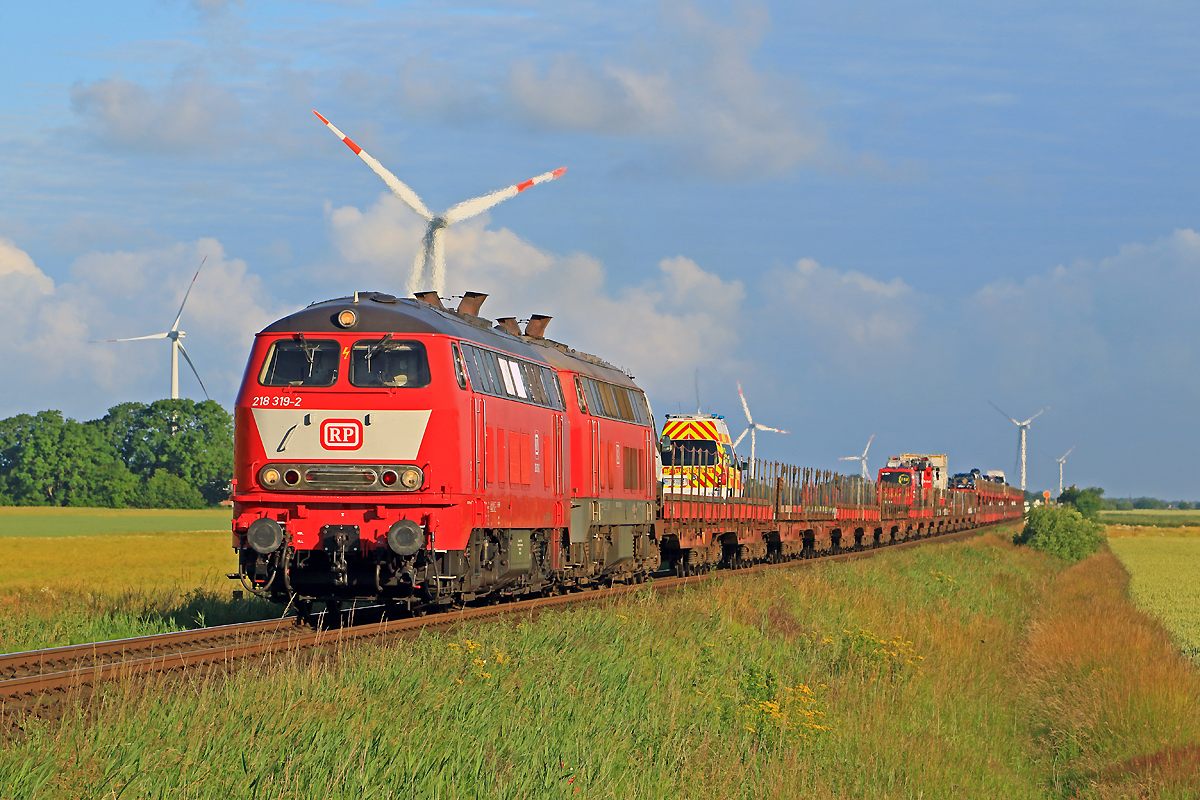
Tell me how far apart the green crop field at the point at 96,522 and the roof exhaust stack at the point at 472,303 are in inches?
2306

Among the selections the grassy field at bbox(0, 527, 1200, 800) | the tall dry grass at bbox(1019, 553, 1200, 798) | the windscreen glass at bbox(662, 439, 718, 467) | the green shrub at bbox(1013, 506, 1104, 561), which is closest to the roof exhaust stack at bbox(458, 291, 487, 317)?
the grassy field at bbox(0, 527, 1200, 800)

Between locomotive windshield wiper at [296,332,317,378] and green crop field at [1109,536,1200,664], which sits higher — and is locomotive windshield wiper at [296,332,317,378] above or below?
above

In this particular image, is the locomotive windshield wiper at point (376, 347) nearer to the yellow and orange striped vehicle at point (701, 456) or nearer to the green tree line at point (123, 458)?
the yellow and orange striped vehicle at point (701, 456)

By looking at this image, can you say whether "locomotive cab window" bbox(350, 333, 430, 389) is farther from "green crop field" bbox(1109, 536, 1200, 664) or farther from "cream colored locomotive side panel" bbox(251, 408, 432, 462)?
"green crop field" bbox(1109, 536, 1200, 664)

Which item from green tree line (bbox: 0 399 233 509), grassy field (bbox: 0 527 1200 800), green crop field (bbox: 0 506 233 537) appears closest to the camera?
grassy field (bbox: 0 527 1200 800)

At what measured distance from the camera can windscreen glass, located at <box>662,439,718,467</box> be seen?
125 feet

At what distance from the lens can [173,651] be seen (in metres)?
15.2

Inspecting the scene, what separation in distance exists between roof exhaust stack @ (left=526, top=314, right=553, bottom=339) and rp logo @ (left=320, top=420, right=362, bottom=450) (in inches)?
350

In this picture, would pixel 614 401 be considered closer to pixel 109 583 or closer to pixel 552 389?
pixel 552 389

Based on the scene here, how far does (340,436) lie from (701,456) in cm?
2189

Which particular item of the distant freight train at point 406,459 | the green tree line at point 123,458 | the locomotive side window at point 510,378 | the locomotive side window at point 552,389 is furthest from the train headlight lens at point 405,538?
the green tree line at point 123,458

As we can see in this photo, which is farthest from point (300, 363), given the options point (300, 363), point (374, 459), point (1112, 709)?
point (1112, 709)

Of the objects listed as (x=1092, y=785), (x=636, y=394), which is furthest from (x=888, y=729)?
(x=636, y=394)

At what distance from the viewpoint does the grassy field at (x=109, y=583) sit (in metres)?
18.0
